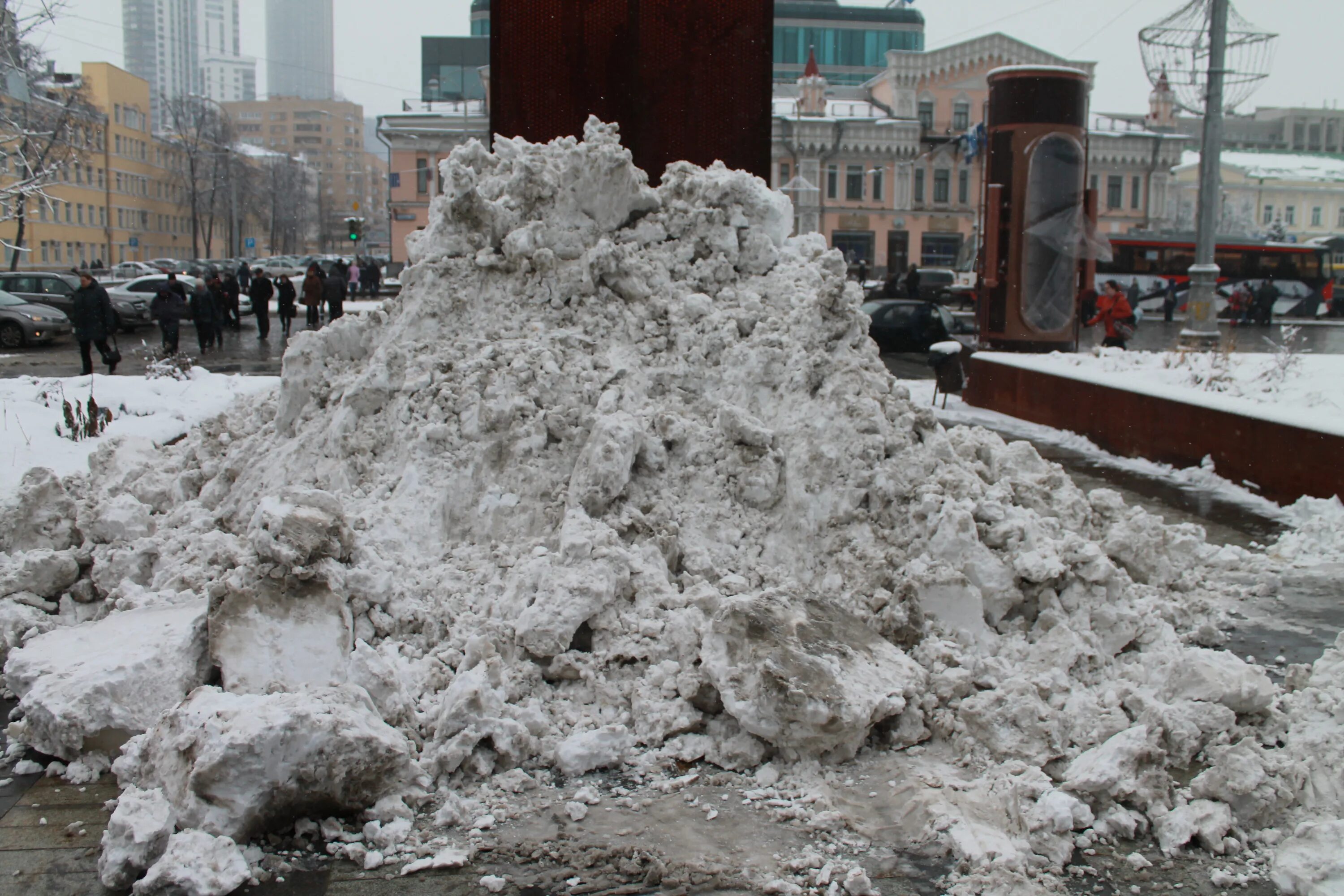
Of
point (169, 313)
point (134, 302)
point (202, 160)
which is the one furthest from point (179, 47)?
point (169, 313)

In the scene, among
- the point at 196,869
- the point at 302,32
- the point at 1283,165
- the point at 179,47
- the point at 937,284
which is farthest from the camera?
the point at 302,32

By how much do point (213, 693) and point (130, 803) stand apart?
16.8 inches

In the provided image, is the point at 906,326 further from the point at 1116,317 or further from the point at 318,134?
the point at 318,134

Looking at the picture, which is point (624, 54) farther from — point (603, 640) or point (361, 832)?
point (361, 832)

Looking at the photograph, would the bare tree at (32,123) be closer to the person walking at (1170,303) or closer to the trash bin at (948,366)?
the trash bin at (948,366)

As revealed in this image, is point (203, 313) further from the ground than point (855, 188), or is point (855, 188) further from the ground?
point (855, 188)

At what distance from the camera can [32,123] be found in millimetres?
34406

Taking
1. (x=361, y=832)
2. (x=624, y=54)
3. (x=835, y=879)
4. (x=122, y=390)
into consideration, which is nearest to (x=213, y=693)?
(x=361, y=832)

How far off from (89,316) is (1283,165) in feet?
249

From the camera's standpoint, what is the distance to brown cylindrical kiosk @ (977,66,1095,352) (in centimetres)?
1540

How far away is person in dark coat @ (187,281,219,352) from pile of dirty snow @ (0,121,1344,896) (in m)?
14.3

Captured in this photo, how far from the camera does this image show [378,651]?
12.9ft

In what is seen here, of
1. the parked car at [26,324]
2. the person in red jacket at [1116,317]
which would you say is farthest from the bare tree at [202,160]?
the person in red jacket at [1116,317]

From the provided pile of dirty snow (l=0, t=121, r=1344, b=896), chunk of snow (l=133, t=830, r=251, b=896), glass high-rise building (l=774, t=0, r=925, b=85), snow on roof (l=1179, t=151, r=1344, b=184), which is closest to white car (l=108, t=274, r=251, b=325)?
pile of dirty snow (l=0, t=121, r=1344, b=896)
